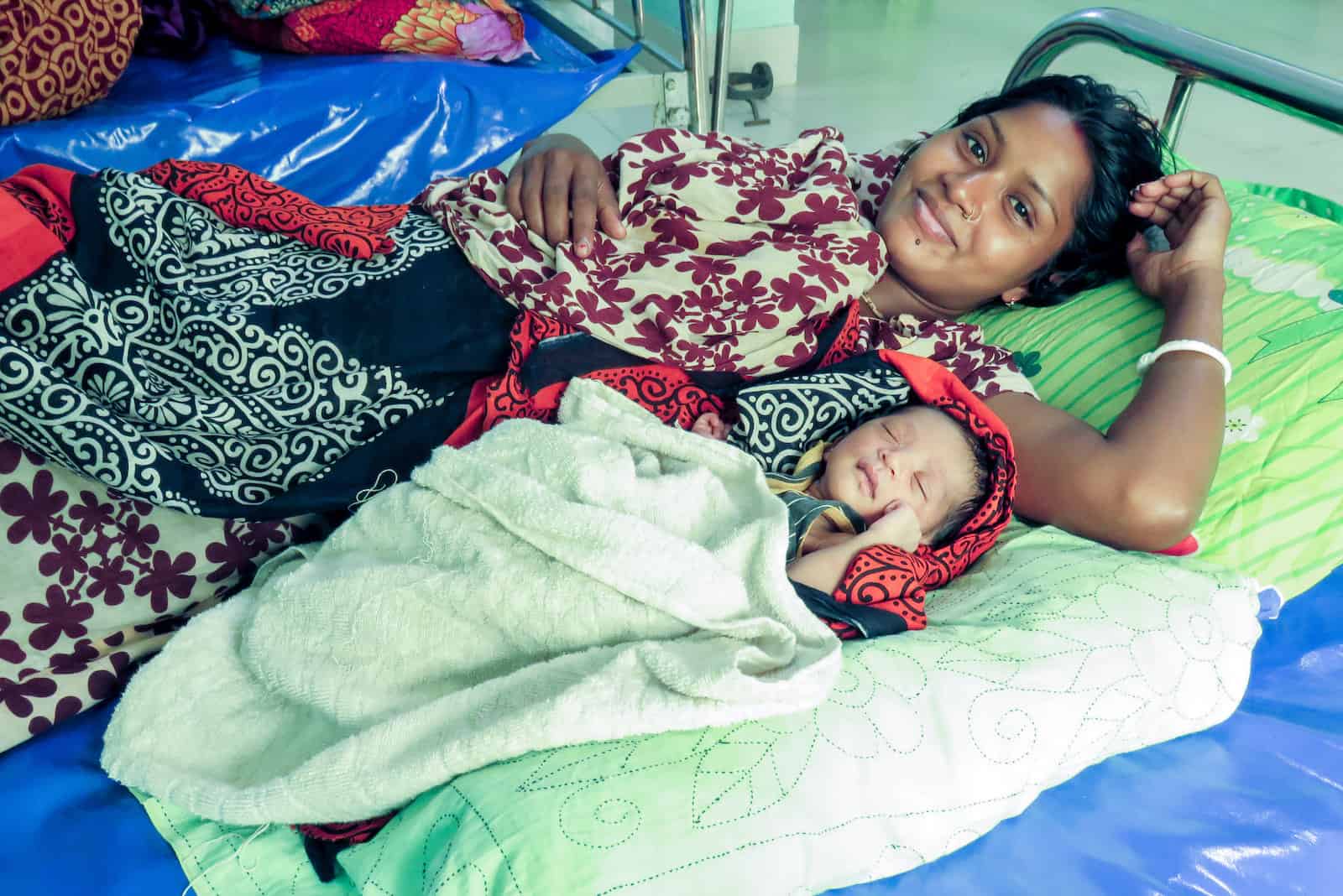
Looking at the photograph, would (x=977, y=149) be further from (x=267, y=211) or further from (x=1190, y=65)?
(x=267, y=211)

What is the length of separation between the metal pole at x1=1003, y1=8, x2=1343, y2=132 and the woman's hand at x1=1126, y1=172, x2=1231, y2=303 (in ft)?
0.44

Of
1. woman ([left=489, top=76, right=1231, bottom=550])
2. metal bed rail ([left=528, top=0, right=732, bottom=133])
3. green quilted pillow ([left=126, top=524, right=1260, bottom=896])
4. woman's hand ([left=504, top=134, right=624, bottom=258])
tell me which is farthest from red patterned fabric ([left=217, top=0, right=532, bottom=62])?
green quilted pillow ([left=126, top=524, right=1260, bottom=896])

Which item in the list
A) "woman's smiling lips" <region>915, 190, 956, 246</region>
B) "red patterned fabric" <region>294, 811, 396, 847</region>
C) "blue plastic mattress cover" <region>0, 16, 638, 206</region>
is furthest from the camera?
"blue plastic mattress cover" <region>0, 16, 638, 206</region>

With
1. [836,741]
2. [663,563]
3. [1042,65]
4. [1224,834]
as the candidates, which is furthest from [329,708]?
[1042,65]

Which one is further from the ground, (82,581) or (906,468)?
(906,468)

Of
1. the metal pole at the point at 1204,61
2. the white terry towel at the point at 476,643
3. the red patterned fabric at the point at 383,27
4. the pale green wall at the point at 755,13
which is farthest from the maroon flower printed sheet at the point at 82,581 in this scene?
the pale green wall at the point at 755,13

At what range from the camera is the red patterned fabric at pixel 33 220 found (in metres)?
1.10

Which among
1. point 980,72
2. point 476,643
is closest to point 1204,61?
point 476,643

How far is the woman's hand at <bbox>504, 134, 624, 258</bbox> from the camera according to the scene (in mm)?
1390

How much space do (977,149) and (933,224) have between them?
0.49 ft

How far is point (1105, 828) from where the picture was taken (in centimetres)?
95

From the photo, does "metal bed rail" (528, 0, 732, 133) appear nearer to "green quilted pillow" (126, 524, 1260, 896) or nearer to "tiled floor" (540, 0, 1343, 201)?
"tiled floor" (540, 0, 1343, 201)

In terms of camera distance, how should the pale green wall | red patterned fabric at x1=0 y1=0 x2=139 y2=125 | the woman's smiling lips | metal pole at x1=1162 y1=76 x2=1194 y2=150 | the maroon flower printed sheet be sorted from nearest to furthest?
1. the maroon flower printed sheet
2. the woman's smiling lips
3. metal pole at x1=1162 y1=76 x2=1194 y2=150
4. red patterned fabric at x1=0 y1=0 x2=139 y2=125
5. the pale green wall

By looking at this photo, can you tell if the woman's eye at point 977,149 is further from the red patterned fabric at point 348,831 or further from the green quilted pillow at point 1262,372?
the red patterned fabric at point 348,831
